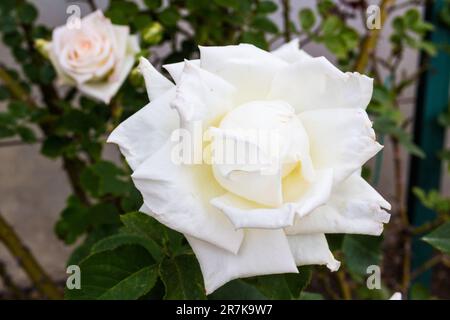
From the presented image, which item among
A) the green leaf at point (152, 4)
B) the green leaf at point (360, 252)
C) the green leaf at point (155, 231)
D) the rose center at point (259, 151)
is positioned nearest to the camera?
the rose center at point (259, 151)

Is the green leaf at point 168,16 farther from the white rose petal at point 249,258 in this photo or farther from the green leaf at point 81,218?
the white rose petal at point 249,258

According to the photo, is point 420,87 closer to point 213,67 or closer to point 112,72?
point 112,72

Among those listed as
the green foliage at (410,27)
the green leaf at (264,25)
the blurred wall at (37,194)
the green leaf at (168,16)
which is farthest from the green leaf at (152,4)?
the blurred wall at (37,194)

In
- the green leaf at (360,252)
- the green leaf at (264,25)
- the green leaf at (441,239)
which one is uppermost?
the green leaf at (264,25)

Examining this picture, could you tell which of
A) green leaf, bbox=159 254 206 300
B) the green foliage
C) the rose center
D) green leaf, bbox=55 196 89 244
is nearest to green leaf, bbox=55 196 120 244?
green leaf, bbox=55 196 89 244

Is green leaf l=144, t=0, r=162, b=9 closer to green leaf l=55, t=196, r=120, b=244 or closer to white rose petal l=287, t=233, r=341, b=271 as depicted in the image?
green leaf l=55, t=196, r=120, b=244

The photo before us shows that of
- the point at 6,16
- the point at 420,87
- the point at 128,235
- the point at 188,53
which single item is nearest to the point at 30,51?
the point at 6,16
